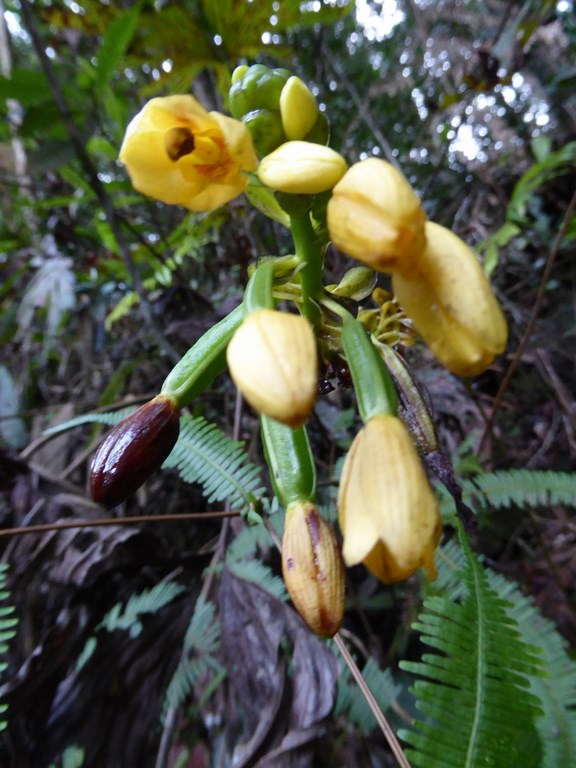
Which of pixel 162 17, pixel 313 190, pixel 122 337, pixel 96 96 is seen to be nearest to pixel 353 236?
pixel 313 190

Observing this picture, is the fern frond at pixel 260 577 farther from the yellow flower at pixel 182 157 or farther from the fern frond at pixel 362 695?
the yellow flower at pixel 182 157

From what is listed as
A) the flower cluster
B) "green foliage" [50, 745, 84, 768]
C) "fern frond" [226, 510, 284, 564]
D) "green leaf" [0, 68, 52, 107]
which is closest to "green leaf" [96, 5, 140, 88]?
"green leaf" [0, 68, 52, 107]

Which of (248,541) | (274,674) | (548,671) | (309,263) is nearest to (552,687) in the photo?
(548,671)

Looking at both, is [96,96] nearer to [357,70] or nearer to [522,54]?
[522,54]

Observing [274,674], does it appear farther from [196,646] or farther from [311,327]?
[311,327]

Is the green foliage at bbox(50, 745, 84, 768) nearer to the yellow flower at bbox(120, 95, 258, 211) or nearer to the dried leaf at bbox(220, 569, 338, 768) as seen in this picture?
the dried leaf at bbox(220, 569, 338, 768)
